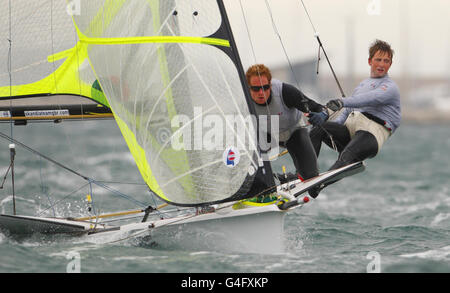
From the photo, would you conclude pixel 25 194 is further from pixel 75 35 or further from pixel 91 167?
pixel 91 167

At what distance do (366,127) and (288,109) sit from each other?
719 millimetres

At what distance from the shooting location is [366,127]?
22.0 feet

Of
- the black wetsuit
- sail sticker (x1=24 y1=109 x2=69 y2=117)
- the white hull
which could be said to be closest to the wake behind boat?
the white hull

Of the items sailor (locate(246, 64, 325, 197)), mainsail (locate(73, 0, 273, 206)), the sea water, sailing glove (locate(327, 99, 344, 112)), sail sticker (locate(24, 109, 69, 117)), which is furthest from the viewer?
sail sticker (locate(24, 109, 69, 117))

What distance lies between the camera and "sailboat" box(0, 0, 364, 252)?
6223 mm

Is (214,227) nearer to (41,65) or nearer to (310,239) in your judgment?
(310,239)

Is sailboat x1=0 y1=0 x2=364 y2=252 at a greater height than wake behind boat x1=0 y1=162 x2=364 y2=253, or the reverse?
sailboat x1=0 y1=0 x2=364 y2=252

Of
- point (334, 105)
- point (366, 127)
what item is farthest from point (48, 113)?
point (366, 127)

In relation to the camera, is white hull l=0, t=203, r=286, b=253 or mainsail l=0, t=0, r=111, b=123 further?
mainsail l=0, t=0, r=111, b=123

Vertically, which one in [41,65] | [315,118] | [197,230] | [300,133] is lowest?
[197,230]

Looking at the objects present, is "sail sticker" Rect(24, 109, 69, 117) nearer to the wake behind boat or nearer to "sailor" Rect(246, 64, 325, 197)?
the wake behind boat

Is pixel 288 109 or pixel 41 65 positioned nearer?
pixel 288 109
